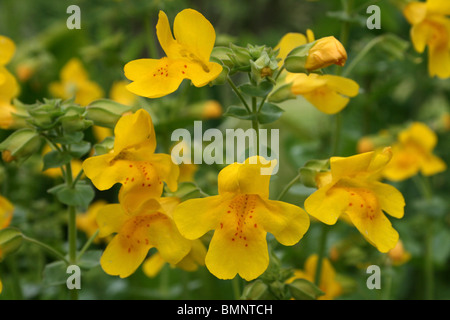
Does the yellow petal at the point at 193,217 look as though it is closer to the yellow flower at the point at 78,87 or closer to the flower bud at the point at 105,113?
the flower bud at the point at 105,113

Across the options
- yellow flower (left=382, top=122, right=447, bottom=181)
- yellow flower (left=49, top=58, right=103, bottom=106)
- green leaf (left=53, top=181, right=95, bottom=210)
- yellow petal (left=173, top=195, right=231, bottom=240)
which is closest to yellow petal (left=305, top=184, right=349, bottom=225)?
yellow petal (left=173, top=195, right=231, bottom=240)

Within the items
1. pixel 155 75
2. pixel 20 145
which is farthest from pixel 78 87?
pixel 155 75

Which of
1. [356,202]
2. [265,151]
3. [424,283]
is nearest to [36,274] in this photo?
[265,151]

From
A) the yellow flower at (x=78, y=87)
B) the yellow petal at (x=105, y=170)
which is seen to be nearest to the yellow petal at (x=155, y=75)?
the yellow petal at (x=105, y=170)

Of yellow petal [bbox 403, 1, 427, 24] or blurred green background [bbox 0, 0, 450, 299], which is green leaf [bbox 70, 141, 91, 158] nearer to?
blurred green background [bbox 0, 0, 450, 299]
